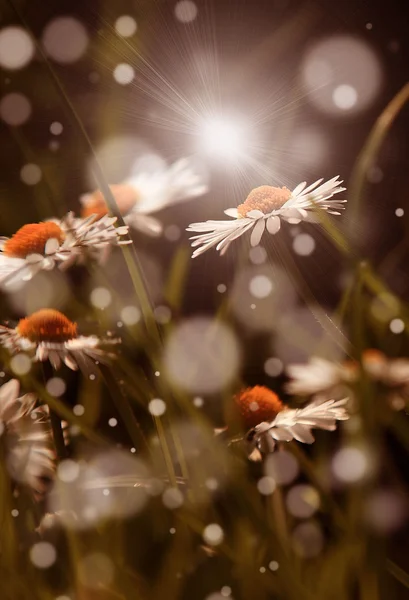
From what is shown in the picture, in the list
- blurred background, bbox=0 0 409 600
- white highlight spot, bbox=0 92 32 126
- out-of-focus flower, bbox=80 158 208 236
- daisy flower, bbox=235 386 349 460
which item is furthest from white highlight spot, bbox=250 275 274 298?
white highlight spot, bbox=0 92 32 126

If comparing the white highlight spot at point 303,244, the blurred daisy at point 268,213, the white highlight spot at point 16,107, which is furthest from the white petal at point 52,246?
the white highlight spot at point 16,107

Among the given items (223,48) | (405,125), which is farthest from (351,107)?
(223,48)

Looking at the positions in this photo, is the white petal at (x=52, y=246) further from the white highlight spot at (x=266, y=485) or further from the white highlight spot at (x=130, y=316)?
the white highlight spot at (x=266, y=485)

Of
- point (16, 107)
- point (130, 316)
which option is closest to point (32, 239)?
point (130, 316)

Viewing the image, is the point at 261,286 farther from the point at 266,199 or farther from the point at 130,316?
the point at 130,316

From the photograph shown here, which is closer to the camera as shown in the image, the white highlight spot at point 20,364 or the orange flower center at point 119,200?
the white highlight spot at point 20,364

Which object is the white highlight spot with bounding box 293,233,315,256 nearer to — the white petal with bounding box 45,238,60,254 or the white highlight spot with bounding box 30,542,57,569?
the white petal with bounding box 45,238,60,254
